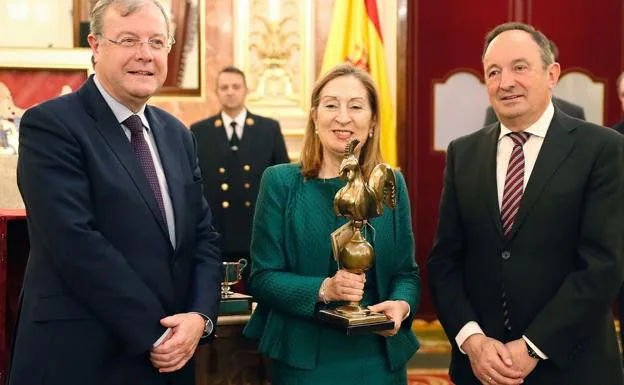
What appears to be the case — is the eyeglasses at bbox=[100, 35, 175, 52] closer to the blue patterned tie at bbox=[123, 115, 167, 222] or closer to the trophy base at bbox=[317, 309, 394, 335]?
the blue patterned tie at bbox=[123, 115, 167, 222]

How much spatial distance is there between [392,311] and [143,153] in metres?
0.84

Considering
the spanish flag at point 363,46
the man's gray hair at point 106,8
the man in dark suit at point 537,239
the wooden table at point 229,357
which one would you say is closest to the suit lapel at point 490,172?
the man in dark suit at point 537,239

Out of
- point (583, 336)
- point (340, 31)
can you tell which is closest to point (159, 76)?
point (583, 336)

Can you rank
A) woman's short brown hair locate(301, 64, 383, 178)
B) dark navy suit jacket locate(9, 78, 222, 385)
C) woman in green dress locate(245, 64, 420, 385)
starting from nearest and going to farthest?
dark navy suit jacket locate(9, 78, 222, 385) < woman in green dress locate(245, 64, 420, 385) < woman's short brown hair locate(301, 64, 383, 178)

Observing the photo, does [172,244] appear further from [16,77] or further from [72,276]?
[16,77]

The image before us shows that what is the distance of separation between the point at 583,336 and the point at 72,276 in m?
1.42

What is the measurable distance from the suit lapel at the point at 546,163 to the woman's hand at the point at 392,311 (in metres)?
0.38

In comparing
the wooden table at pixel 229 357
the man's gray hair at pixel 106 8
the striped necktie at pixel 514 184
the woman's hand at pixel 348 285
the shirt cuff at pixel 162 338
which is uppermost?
the man's gray hair at pixel 106 8

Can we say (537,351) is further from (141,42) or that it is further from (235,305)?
(141,42)

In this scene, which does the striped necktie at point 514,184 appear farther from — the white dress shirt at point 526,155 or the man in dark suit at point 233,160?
the man in dark suit at point 233,160

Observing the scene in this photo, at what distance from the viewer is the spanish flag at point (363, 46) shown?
5.85 meters

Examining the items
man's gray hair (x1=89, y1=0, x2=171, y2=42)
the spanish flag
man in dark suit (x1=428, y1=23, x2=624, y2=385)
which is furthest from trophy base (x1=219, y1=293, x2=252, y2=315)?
the spanish flag

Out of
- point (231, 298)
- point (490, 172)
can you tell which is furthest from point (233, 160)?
point (490, 172)

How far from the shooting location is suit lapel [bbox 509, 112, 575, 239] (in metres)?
2.29
